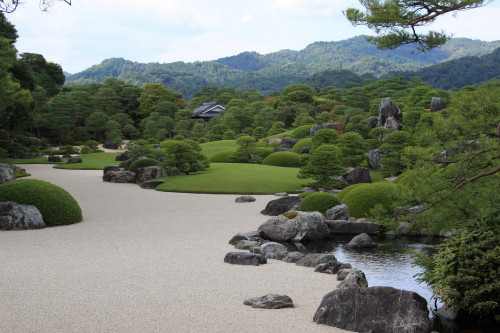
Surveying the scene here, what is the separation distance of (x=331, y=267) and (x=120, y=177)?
16.5m

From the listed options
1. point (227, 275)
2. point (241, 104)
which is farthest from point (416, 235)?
point (241, 104)

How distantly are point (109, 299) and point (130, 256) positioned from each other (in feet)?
8.78

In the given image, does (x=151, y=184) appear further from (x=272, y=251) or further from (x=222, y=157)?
(x=272, y=251)

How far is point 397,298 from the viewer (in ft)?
17.7

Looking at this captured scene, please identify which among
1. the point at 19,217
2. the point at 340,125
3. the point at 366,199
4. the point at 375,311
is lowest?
the point at 375,311

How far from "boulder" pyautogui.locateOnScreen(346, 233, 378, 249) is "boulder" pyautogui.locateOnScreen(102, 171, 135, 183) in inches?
562

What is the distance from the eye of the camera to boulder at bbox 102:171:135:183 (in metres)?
22.6

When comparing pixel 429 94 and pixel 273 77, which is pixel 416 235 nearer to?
pixel 429 94

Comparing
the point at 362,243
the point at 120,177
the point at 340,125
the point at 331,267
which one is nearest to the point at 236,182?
the point at 120,177

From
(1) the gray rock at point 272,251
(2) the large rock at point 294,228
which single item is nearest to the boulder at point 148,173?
(2) the large rock at point 294,228

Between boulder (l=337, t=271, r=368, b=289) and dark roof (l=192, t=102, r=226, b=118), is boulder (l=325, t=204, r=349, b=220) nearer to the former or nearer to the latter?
boulder (l=337, t=271, r=368, b=289)

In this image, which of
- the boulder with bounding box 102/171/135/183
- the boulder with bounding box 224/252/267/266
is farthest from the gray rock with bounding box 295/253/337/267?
the boulder with bounding box 102/171/135/183

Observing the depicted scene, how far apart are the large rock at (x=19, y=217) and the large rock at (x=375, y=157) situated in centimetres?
1600

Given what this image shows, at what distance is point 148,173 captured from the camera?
73.2 ft
